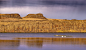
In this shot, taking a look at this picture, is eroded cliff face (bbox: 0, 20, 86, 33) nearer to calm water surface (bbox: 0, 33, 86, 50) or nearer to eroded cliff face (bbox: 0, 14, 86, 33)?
eroded cliff face (bbox: 0, 14, 86, 33)

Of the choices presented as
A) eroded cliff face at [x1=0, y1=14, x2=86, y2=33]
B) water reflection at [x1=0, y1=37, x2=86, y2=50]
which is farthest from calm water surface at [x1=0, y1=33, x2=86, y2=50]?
eroded cliff face at [x1=0, y1=14, x2=86, y2=33]

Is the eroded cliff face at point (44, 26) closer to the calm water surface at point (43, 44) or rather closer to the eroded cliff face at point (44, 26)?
the eroded cliff face at point (44, 26)

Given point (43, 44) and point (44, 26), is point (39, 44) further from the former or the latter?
point (44, 26)

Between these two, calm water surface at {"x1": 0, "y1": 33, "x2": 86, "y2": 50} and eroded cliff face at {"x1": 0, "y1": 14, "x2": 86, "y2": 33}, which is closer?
calm water surface at {"x1": 0, "y1": 33, "x2": 86, "y2": 50}

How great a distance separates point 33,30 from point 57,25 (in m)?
21.6

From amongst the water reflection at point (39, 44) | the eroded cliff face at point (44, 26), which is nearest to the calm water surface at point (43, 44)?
the water reflection at point (39, 44)

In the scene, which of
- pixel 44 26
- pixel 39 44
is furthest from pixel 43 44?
pixel 44 26

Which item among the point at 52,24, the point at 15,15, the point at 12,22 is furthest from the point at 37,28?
the point at 15,15

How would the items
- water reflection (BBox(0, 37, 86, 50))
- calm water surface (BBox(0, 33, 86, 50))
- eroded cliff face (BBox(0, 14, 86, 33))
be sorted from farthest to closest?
eroded cliff face (BBox(0, 14, 86, 33))
water reflection (BBox(0, 37, 86, 50))
calm water surface (BBox(0, 33, 86, 50))

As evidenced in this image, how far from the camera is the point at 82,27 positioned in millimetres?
145375

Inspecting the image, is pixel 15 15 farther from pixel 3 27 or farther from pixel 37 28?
pixel 37 28

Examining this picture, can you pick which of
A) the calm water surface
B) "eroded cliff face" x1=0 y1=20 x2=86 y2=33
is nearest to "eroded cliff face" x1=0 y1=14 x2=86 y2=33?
"eroded cliff face" x1=0 y1=20 x2=86 y2=33

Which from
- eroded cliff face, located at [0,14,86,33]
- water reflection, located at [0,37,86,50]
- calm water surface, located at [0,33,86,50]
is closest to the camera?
calm water surface, located at [0,33,86,50]

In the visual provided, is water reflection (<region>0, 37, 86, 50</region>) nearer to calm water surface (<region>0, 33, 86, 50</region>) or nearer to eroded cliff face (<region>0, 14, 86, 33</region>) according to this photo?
calm water surface (<region>0, 33, 86, 50</region>)
